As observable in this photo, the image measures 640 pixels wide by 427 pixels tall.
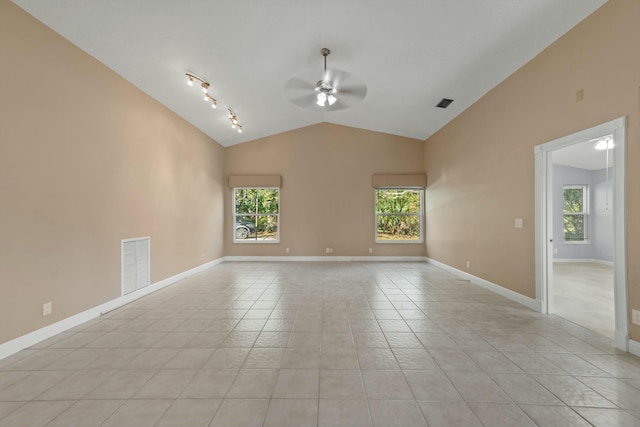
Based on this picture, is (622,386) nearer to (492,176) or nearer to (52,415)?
(492,176)

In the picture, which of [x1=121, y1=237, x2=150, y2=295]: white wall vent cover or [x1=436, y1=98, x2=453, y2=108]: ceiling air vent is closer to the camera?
[x1=121, y1=237, x2=150, y2=295]: white wall vent cover

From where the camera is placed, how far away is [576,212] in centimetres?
730

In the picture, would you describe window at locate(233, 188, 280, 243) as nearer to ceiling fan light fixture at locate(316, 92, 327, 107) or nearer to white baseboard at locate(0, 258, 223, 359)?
white baseboard at locate(0, 258, 223, 359)

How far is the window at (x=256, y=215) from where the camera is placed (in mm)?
7340

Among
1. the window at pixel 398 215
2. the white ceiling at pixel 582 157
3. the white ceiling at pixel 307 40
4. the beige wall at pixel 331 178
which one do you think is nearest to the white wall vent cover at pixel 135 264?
the white ceiling at pixel 307 40

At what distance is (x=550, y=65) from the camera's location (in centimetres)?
313

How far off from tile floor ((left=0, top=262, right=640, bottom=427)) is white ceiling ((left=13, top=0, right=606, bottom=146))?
328 centimetres

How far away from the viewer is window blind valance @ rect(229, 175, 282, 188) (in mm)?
7184

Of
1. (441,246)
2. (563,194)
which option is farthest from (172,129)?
(563,194)

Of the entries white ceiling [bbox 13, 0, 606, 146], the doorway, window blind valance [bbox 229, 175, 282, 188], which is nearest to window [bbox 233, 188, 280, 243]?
window blind valance [bbox 229, 175, 282, 188]

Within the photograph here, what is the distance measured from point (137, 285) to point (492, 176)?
19.0ft

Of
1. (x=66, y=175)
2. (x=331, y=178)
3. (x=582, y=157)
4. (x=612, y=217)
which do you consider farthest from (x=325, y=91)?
(x=582, y=157)

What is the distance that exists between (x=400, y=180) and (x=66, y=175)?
259 inches

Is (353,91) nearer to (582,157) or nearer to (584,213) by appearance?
(582,157)
